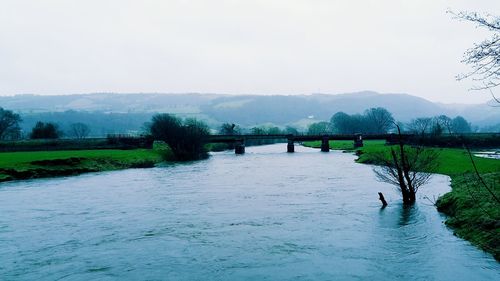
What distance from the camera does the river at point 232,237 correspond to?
18.8 m

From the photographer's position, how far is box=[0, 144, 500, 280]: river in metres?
18.8

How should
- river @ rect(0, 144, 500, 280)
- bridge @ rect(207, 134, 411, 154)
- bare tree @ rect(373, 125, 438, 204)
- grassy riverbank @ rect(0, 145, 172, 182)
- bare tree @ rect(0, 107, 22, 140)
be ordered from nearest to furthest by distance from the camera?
river @ rect(0, 144, 500, 280) < bare tree @ rect(373, 125, 438, 204) < grassy riverbank @ rect(0, 145, 172, 182) < bridge @ rect(207, 134, 411, 154) < bare tree @ rect(0, 107, 22, 140)

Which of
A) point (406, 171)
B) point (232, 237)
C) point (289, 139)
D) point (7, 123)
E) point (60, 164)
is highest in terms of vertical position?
point (7, 123)

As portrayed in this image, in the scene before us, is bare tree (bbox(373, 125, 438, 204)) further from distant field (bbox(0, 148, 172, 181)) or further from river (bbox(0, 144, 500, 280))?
distant field (bbox(0, 148, 172, 181))

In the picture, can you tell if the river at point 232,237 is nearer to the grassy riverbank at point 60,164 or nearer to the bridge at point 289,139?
the grassy riverbank at point 60,164

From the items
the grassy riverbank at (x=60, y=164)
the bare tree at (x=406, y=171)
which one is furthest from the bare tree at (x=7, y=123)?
the bare tree at (x=406, y=171)

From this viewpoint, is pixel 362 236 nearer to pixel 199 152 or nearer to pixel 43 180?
pixel 43 180

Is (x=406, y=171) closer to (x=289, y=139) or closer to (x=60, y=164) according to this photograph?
(x=60, y=164)

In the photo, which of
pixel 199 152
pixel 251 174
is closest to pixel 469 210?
pixel 251 174

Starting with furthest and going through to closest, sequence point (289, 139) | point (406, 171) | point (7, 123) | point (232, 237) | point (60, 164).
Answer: point (289, 139), point (7, 123), point (60, 164), point (406, 171), point (232, 237)

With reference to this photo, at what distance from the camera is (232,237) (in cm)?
2447

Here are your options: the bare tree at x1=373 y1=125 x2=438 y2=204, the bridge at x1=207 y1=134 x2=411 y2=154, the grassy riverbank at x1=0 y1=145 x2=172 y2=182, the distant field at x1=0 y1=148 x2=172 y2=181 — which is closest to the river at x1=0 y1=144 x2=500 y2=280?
the bare tree at x1=373 y1=125 x2=438 y2=204

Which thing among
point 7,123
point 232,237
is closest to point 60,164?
point 232,237

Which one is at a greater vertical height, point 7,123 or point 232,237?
point 7,123
